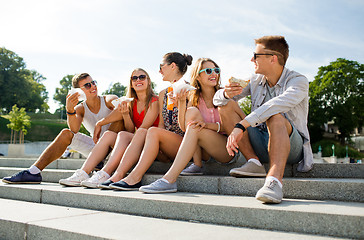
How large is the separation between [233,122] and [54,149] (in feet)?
8.62

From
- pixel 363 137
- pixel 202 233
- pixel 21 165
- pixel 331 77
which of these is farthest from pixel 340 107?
pixel 202 233

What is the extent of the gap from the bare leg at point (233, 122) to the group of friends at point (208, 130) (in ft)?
0.03

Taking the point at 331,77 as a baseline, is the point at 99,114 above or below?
below

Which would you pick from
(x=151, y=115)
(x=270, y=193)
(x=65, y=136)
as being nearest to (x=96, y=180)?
(x=151, y=115)

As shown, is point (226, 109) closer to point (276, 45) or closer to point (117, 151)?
point (276, 45)

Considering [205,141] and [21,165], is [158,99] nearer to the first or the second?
[205,141]

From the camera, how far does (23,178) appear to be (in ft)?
14.1

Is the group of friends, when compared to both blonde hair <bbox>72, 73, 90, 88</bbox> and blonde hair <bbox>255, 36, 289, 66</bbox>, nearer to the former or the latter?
blonde hair <bbox>255, 36, 289, 66</bbox>

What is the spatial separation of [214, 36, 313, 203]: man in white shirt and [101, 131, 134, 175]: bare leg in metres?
1.22

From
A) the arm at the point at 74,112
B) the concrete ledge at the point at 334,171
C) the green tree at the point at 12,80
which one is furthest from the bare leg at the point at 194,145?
the green tree at the point at 12,80

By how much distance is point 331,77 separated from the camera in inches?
1597

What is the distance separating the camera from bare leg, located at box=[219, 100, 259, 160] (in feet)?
10.9

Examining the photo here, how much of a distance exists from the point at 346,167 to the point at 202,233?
2.08 meters

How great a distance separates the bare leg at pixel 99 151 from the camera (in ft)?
13.1
